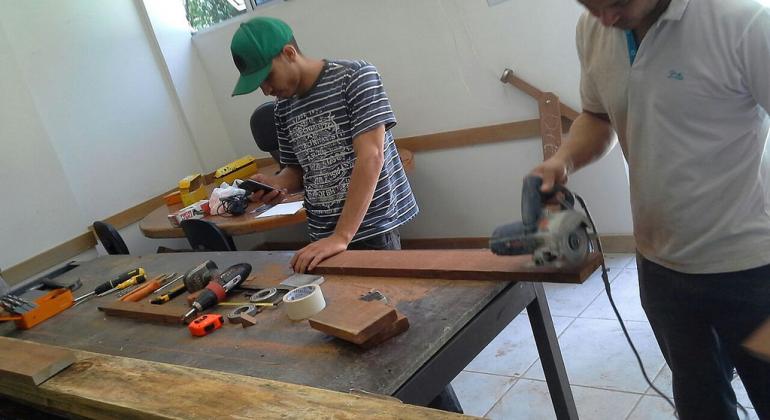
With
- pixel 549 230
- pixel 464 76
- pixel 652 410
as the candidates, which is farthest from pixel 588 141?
pixel 464 76

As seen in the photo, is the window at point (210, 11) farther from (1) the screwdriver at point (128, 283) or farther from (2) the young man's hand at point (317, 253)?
(2) the young man's hand at point (317, 253)

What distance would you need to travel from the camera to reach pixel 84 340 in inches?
80.4

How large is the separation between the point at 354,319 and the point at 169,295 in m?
0.94

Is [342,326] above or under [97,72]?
under

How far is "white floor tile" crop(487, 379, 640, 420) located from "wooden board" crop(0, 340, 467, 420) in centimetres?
145

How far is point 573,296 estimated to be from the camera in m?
3.32

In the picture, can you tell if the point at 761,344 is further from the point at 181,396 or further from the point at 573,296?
the point at 573,296

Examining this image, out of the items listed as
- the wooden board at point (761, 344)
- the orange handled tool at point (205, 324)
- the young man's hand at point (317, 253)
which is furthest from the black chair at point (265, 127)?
the wooden board at point (761, 344)

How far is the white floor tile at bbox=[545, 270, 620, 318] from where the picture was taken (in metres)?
3.20

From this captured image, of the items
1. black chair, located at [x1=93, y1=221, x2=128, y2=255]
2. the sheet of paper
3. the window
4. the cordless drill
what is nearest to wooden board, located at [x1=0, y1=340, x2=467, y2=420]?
the cordless drill

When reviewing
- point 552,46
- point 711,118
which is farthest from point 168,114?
point 711,118

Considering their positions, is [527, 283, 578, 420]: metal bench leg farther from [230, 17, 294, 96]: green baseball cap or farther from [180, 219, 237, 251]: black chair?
[180, 219, 237, 251]: black chair

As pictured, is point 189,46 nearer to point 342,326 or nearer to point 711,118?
point 342,326

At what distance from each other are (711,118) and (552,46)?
220cm
